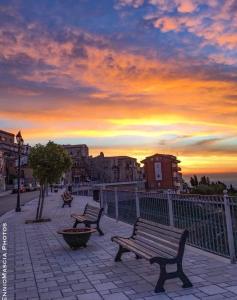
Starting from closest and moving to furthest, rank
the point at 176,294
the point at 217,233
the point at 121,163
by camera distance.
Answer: the point at 176,294 < the point at 217,233 < the point at 121,163

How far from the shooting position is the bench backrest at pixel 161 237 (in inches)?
239

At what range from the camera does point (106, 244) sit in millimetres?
10469

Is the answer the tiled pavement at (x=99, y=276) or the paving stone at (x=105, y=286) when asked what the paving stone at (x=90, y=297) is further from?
the paving stone at (x=105, y=286)

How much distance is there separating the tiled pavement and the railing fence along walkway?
0.36 meters

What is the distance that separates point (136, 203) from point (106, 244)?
318 cm

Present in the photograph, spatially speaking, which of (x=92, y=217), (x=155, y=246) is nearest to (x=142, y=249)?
(x=155, y=246)

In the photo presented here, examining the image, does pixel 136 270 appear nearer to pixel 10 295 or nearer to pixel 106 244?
pixel 10 295

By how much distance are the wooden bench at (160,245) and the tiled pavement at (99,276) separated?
24 centimetres

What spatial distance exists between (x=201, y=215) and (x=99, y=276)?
110 inches

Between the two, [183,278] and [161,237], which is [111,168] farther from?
[183,278]

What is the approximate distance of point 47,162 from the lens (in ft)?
57.5

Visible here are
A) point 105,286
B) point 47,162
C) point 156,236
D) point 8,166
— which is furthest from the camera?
point 8,166

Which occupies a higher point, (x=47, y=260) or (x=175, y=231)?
(x=175, y=231)

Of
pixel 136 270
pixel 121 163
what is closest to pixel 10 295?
pixel 136 270
